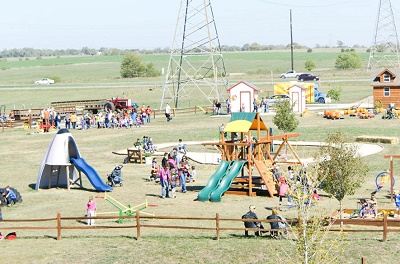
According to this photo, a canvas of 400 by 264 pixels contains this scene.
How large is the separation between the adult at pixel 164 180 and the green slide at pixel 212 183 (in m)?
1.41

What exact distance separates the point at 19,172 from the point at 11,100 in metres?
60.5

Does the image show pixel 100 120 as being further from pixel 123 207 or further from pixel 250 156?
pixel 123 207

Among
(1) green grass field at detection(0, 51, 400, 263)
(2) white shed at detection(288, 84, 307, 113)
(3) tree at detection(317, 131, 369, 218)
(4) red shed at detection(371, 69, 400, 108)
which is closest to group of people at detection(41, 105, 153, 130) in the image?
(1) green grass field at detection(0, 51, 400, 263)

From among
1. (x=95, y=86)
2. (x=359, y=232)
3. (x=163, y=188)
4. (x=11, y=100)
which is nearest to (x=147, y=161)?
(x=163, y=188)

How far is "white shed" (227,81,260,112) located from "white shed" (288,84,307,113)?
3.48m

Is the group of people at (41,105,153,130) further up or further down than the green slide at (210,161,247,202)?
further up

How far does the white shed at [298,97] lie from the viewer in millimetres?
63634

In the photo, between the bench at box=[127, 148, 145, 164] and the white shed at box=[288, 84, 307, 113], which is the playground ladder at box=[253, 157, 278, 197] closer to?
the bench at box=[127, 148, 145, 164]

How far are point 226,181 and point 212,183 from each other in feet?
1.87

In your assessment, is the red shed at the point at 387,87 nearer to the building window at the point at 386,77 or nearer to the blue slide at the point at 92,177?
the building window at the point at 386,77

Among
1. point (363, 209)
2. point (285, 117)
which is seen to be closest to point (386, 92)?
point (285, 117)

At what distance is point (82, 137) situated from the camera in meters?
52.1

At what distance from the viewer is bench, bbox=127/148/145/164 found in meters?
40.2

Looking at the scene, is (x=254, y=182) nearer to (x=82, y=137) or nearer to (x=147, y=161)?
(x=147, y=161)
